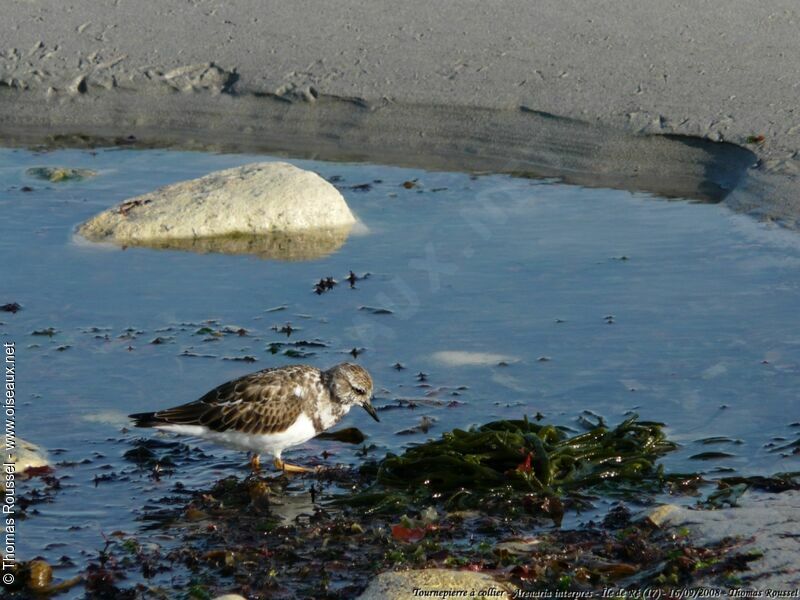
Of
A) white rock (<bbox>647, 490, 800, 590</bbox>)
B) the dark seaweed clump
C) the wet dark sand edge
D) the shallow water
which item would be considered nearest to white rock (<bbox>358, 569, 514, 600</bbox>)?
white rock (<bbox>647, 490, 800, 590</bbox>)

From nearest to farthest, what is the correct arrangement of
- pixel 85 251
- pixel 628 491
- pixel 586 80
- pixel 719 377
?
pixel 628 491 < pixel 719 377 < pixel 85 251 < pixel 586 80

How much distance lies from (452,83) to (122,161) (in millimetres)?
3373

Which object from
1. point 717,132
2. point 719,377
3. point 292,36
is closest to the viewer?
point 719,377

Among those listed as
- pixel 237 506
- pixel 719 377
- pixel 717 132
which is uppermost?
pixel 717 132

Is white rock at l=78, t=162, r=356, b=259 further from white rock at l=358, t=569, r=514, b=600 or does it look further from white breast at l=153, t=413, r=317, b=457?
white rock at l=358, t=569, r=514, b=600

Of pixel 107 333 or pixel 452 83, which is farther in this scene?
pixel 452 83

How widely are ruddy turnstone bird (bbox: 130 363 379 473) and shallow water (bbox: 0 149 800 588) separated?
282mm

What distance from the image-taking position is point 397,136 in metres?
13.2

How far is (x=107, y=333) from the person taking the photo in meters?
9.35

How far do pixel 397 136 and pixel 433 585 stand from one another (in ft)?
26.1

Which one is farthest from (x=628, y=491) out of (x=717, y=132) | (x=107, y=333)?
(x=717, y=132)

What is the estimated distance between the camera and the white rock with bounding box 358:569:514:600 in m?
5.71

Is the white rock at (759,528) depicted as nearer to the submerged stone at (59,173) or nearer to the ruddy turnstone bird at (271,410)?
the ruddy turnstone bird at (271,410)

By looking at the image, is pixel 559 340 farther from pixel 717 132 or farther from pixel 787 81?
pixel 787 81
